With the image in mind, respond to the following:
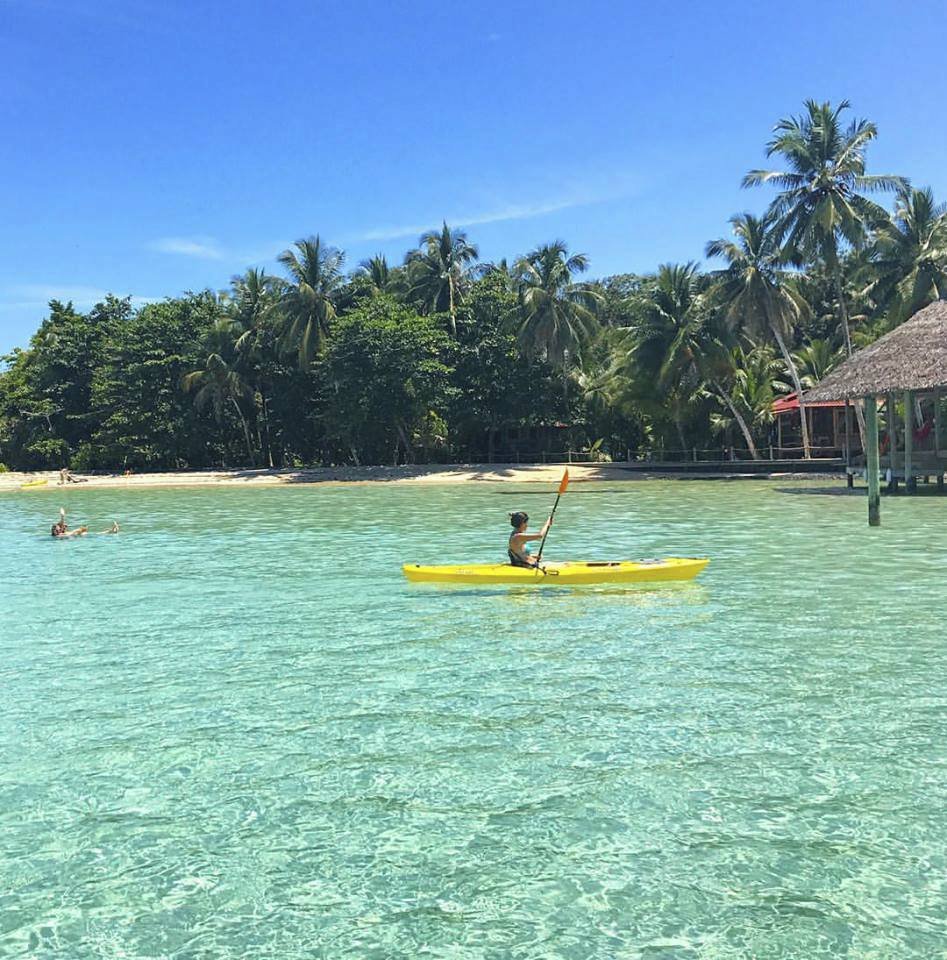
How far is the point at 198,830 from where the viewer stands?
5.40 m

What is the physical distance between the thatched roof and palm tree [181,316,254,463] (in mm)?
31327

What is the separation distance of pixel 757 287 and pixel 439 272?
1886cm

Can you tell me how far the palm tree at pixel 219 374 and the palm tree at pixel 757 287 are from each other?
25.1 m

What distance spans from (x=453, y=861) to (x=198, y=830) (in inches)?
61.5

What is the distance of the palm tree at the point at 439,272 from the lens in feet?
164

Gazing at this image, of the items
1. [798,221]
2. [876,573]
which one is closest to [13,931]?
[876,573]

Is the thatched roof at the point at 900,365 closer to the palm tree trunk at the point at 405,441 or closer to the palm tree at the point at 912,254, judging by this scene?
the palm tree at the point at 912,254

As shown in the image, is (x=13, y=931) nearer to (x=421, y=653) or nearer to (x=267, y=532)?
(x=421, y=653)

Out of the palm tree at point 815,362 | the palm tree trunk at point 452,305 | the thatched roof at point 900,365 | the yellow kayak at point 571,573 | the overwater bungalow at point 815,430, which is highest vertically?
the palm tree trunk at point 452,305

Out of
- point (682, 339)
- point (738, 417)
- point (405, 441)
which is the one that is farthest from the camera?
point (405, 441)

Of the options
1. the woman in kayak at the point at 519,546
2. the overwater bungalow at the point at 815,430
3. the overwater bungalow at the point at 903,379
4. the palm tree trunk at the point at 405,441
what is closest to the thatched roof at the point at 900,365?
the overwater bungalow at the point at 903,379

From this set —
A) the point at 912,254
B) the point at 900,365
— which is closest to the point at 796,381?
the point at 912,254

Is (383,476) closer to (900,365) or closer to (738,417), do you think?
(738,417)

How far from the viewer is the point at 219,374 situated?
48531 mm
